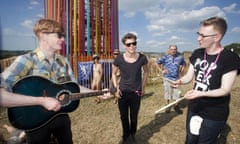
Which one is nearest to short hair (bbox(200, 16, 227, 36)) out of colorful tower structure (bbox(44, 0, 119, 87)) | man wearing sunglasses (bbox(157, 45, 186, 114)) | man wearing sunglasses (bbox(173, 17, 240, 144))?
man wearing sunglasses (bbox(173, 17, 240, 144))

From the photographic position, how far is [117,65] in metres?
3.64

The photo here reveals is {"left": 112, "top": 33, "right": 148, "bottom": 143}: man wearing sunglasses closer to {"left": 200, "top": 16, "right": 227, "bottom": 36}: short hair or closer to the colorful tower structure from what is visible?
{"left": 200, "top": 16, "right": 227, "bottom": 36}: short hair

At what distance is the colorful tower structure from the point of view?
7.87 meters

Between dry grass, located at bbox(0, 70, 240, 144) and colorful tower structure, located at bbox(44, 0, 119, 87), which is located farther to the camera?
colorful tower structure, located at bbox(44, 0, 119, 87)

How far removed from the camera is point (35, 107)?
6.06 feet

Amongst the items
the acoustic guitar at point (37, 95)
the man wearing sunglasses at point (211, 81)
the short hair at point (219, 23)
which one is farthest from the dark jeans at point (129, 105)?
the short hair at point (219, 23)

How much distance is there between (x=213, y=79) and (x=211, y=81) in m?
0.03

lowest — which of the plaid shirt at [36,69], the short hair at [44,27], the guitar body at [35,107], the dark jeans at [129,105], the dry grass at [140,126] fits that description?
the dry grass at [140,126]

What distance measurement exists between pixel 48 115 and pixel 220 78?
1.63 metres

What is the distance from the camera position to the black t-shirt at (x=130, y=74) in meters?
3.49

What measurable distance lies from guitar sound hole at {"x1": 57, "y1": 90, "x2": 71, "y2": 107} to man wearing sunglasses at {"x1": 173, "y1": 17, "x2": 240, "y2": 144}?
1.13 m

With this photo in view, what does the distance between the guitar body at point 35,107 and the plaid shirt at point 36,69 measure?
1.8 inches

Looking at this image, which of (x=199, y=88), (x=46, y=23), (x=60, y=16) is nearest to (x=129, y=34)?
(x=199, y=88)

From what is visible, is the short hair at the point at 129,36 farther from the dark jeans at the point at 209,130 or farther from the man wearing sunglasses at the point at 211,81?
the dark jeans at the point at 209,130
